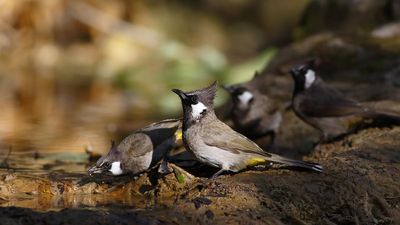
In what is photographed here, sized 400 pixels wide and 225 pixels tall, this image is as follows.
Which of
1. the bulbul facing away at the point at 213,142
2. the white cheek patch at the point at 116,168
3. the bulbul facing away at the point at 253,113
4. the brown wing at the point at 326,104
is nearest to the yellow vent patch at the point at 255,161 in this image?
the bulbul facing away at the point at 213,142

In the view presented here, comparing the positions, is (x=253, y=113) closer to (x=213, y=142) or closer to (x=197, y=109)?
(x=197, y=109)

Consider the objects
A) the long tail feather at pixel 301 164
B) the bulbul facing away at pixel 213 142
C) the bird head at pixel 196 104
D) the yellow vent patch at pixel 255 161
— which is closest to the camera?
the long tail feather at pixel 301 164

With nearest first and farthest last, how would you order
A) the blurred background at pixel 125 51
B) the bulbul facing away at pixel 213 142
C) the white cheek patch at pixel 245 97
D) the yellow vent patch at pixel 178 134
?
the bulbul facing away at pixel 213 142
the yellow vent patch at pixel 178 134
the white cheek patch at pixel 245 97
the blurred background at pixel 125 51

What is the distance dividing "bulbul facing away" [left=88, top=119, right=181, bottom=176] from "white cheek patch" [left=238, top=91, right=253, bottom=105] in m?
2.68

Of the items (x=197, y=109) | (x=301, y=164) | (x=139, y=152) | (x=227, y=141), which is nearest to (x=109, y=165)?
(x=139, y=152)

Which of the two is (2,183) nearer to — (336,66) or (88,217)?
(88,217)

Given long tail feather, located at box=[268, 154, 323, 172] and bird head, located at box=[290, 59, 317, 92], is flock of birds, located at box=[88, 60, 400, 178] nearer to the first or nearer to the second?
long tail feather, located at box=[268, 154, 323, 172]

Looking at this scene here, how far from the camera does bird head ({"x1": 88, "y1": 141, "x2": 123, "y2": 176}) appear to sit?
720 centimetres

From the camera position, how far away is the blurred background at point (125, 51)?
41.2 ft

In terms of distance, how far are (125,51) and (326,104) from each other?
12.3 meters

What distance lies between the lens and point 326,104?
9.60m

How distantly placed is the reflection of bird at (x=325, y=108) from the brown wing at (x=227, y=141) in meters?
2.56

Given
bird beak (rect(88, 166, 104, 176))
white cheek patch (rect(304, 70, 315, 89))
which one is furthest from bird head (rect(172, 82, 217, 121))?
white cheek patch (rect(304, 70, 315, 89))

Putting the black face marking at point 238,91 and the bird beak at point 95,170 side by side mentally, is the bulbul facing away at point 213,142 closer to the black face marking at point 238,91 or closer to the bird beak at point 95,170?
the bird beak at point 95,170
